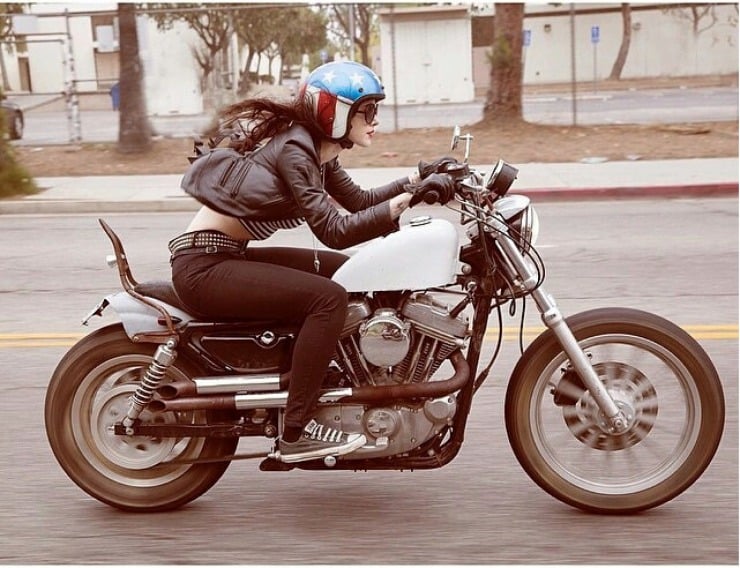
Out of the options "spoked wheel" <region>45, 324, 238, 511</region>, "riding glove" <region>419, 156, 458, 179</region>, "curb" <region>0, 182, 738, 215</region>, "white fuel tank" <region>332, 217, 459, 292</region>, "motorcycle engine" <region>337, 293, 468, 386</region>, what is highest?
"riding glove" <region>419, 156, 458, 179</region>

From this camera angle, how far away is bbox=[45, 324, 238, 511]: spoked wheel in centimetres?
421

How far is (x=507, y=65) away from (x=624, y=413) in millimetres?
16618

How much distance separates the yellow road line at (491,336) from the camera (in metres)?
6.96

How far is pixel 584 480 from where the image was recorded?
4.23 metres

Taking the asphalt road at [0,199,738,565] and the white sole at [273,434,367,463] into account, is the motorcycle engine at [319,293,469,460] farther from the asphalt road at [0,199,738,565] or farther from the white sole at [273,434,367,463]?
the asphalt road at [0,199,738,565]

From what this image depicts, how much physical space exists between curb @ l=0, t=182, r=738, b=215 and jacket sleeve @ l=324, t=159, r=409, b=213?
9863 mm

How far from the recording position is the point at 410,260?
392 cm

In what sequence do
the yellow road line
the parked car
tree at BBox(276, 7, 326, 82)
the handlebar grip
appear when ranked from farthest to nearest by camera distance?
tree at BBox(276, 7, 326, 82), the parked car, the yellow road line, the handlebar grip

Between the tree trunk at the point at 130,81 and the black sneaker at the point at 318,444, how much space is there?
49.5 feet

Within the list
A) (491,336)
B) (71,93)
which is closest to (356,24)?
(71,93)

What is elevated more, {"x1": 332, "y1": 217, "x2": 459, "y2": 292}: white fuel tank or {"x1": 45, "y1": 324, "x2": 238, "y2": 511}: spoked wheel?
{"x1": 332, "y1": 217, "x2": 459, "y2": 292}: white fuel tank

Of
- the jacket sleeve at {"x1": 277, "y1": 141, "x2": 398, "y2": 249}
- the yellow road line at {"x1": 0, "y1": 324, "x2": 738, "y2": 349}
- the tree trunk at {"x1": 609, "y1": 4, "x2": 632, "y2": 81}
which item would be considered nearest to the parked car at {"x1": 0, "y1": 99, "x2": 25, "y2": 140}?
the yellow road line at {"x1": 0, "y1": 324, "x2": 738, "y2": 349}

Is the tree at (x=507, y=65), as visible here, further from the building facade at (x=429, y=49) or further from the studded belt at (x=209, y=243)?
the studded belt at (x=209, y=243)

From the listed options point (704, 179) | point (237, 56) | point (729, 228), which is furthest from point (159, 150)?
point (729, 228)
